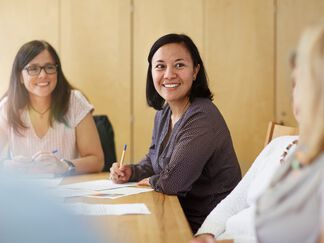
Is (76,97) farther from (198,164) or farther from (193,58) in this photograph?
(198,164)

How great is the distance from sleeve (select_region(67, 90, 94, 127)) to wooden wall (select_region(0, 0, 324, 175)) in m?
1.57

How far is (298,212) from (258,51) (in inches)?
141

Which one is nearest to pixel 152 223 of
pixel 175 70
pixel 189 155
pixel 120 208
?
pixel 120 208

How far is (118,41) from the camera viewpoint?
423cm

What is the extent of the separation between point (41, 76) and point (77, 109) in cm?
24

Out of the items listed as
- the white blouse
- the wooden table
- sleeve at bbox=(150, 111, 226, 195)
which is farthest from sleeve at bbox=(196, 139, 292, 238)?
sleeve at bbox=(150, 111, 226, 195)

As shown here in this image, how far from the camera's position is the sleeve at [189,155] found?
1.83m

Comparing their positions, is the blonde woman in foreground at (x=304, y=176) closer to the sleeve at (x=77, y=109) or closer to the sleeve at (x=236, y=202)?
the sleeve at (x=236, y=202)

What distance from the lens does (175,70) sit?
2.16 m

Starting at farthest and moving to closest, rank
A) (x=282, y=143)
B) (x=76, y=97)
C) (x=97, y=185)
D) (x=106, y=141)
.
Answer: (x=106, y=141)
(x=76, y=97)
(x=97, y=185)
(x=282, y=143)

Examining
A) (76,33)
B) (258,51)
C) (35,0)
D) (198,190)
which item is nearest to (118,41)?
(76,33)

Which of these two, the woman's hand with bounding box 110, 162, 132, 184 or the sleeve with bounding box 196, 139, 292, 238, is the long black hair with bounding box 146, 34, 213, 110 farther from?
the sleeve with bounding box 196, 139, 292, 238

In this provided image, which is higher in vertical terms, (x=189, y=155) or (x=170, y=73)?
(x=170, y=73)

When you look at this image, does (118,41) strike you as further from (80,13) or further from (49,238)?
(49,238)
